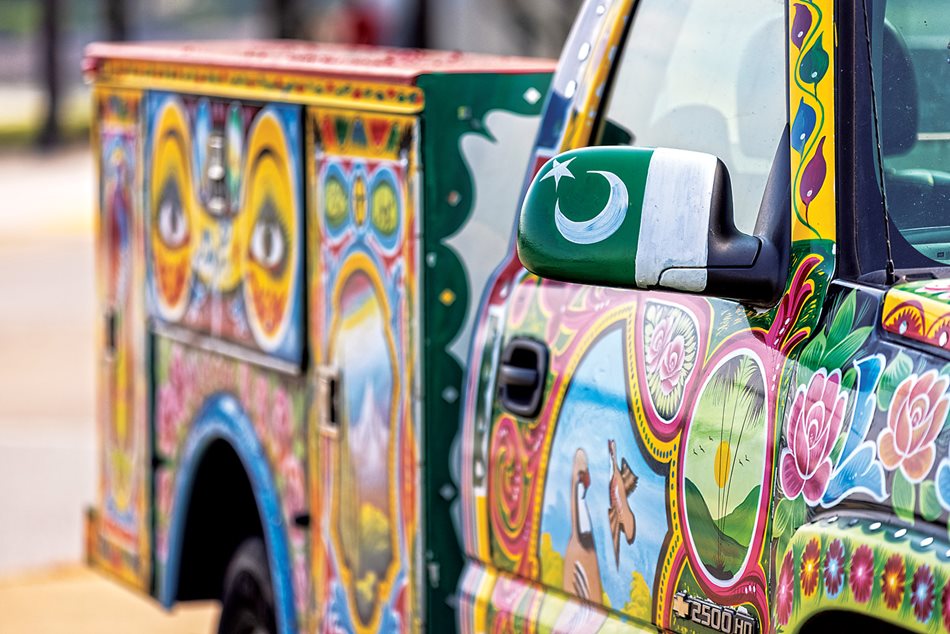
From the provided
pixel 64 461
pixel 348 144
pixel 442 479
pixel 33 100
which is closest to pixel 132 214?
pixel 348 144

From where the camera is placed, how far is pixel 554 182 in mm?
2812

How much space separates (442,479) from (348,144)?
0.79 m

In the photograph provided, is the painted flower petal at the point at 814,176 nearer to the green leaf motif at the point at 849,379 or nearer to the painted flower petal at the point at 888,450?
the green leaf motif at the point at 849,379

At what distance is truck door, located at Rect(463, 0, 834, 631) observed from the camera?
2699mm

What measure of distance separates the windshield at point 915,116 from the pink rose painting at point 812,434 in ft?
0.72

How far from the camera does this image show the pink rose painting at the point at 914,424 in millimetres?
2303

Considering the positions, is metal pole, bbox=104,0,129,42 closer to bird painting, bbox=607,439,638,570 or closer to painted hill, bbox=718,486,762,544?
bird painting, bbox=607,439,638,570

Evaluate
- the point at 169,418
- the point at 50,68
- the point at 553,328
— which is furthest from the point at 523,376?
the point at 50,68

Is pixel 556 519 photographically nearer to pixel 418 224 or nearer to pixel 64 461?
pixel 418 224

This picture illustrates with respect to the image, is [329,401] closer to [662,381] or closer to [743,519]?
[662,381]

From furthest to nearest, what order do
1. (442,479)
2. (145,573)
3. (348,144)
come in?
(145,573) < (348,144) < (442,479)

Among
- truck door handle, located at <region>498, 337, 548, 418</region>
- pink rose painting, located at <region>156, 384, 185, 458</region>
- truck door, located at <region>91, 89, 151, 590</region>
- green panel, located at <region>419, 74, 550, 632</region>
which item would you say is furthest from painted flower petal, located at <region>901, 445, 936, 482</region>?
truck door, located at <region>91, 89, 151, 590</region>

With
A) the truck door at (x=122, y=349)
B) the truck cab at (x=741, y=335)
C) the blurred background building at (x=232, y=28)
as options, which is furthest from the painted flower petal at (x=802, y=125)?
the blurred background building at (x=232, y=28)

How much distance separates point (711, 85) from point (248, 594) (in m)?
2.15
